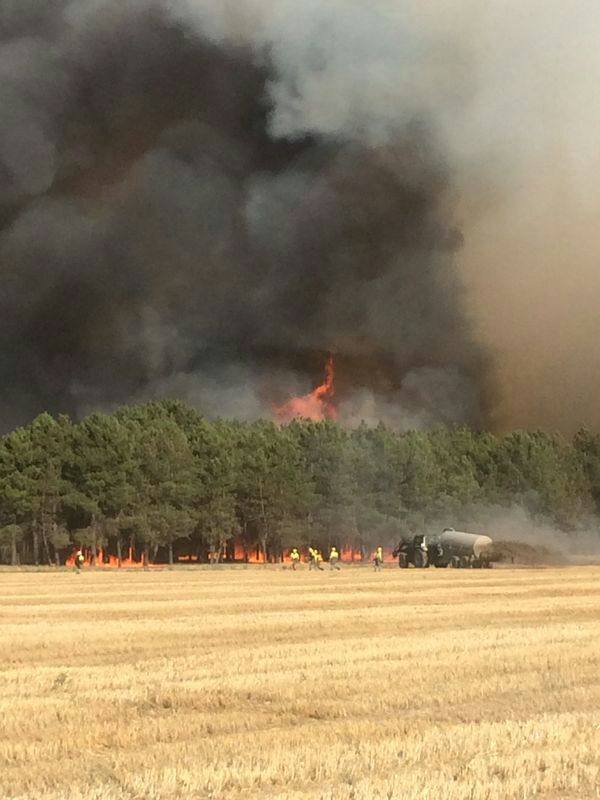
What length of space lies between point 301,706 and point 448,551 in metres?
79.3

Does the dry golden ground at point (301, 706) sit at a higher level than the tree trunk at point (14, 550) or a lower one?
lower

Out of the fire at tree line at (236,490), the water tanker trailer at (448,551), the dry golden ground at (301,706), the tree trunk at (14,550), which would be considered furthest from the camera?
the fire at tree line at (236,490)

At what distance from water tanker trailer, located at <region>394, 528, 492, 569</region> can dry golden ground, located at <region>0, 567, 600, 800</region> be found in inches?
2304

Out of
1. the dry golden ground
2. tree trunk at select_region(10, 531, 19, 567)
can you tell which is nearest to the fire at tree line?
tree trunk at select_region(10, 531, 19, 567)

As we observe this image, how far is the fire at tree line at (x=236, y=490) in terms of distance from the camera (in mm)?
125500

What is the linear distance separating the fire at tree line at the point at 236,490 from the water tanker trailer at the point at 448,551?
2540cm

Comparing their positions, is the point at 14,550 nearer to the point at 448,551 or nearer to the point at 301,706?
the point at 448,551

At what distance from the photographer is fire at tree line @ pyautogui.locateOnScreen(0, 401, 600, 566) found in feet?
412

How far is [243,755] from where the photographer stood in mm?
13914

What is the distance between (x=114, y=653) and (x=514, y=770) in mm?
15062

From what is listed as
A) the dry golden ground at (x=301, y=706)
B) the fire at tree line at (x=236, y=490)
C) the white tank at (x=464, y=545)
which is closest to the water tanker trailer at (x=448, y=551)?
the white tank at (x=464, y=545)

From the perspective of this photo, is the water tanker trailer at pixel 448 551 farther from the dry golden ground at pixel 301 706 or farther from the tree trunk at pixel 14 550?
the dry golden ground at pixel 301 706

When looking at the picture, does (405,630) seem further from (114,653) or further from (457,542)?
(457,542)

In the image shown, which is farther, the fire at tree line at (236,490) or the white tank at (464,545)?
the fire at tree line at (236,490)
